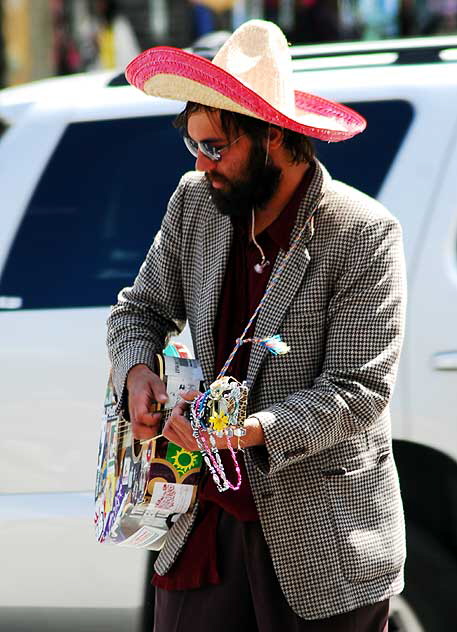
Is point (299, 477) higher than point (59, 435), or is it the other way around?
point (299, 477)

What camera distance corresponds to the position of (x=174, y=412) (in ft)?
7.52

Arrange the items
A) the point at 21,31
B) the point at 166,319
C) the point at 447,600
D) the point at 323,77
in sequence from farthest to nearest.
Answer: the point at 21,31 → the point at 323,77 → the point at 447,600 → the point at 166,319

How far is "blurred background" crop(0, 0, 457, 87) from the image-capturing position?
13.7 metres

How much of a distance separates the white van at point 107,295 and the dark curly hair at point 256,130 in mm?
920

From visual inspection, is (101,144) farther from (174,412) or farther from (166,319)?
(174,412)

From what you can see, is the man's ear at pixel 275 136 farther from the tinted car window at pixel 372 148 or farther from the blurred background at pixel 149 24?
the blurred background at pixel 149 24

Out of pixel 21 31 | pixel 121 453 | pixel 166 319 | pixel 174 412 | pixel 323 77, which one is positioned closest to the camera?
pixel 174 412

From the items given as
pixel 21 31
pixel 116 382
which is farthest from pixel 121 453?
pixel 21 31

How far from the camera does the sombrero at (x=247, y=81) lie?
2.37 metres

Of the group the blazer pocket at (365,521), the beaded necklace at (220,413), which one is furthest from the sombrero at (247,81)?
the blazer pocket at (365,521)

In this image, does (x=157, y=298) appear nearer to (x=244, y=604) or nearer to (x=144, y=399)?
(x=144, y=399)

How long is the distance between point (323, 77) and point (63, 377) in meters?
1.20

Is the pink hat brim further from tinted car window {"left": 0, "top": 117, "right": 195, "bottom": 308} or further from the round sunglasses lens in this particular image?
tinted car window {"left": 0, "top": 117, "right": 195, "bottom": 308}

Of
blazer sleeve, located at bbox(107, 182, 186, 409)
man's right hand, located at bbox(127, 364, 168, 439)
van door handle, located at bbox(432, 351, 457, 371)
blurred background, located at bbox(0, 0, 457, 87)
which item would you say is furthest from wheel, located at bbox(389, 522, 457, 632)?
blurred background, located at bbox(0, 0, 457, 87)
